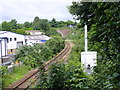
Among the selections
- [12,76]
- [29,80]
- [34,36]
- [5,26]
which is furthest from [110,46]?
[12,76]

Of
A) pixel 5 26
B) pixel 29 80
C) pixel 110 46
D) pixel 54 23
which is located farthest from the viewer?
pixel 29 80

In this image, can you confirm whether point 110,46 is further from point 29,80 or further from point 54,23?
point 29,80

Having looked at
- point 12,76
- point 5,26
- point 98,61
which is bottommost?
point 12,76

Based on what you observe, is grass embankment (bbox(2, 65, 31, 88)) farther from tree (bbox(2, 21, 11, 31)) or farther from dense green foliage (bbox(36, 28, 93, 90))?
tree (bbox(2, 21, 11, 31))

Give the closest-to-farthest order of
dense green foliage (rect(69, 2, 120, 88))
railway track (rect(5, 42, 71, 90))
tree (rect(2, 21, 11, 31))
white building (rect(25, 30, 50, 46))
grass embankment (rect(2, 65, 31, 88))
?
dense green foliage (rect(69, 2, 120, 88)) < tree (rect(2, 21, 11, 31)) < railway track (rect(5, 42, 71, 90)) < white building (rect(25, 30, 50, 46)) < grass embankment (rect(2, 65, 31, 88))

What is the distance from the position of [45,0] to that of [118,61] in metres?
0.85

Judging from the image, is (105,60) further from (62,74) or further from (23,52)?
(23,52)

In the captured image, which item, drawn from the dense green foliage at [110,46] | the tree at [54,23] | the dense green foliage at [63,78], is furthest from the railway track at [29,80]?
the dense green foliage at [110,46]

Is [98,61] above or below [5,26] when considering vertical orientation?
below

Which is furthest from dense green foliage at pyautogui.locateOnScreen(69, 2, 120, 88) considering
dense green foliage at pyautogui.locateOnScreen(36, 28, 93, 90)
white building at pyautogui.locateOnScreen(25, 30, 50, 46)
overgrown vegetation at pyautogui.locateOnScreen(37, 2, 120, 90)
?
white building at pyautogui.locateOnScreen(25, 30, 50, 46)

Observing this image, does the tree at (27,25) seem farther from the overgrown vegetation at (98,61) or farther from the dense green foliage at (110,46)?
the dense green foliage at (110,46)

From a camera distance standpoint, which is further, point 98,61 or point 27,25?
point 27,25

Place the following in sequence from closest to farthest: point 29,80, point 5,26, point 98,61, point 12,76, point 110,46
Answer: point 110,46, point 98,61, point 5,26, point 29,80, point 12,76

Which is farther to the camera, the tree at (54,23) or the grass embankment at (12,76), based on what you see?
the grass embankment at (12,76)
